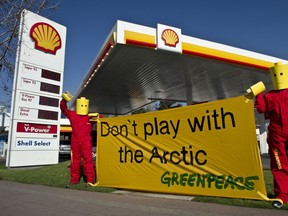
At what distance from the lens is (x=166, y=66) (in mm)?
15695

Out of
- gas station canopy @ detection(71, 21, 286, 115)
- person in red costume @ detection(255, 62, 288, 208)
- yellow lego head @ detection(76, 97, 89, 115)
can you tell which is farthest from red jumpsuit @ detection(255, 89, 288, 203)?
gas station canopy @ detection(71, 21, 286, 115)

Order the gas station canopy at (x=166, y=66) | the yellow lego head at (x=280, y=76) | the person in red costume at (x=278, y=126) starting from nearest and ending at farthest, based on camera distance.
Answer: the person in red costume at (x=278, y=126), the yellow lego head at (x=280, y=76), the gas station canopy at (x=166, y=66)

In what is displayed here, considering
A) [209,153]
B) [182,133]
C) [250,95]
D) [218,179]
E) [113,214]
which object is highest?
[250,95]

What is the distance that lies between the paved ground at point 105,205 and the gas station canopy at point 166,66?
675cm

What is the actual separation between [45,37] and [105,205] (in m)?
10.6

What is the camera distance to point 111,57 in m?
13.7

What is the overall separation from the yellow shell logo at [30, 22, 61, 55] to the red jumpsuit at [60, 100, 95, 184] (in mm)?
7063

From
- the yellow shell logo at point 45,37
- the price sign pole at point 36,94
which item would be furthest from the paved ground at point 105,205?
the yellow shell logo at point 45,37

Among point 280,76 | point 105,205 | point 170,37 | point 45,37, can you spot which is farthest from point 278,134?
point 45,37

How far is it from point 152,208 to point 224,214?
125cm

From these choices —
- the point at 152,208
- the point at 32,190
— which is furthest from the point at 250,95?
the point at 32,190

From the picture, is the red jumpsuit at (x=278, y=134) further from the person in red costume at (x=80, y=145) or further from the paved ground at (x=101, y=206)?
the person in red costume at (x=80, y=145)

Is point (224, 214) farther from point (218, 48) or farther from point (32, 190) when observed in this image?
point (218, 48)

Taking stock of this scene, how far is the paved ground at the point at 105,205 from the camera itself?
15.7ft
